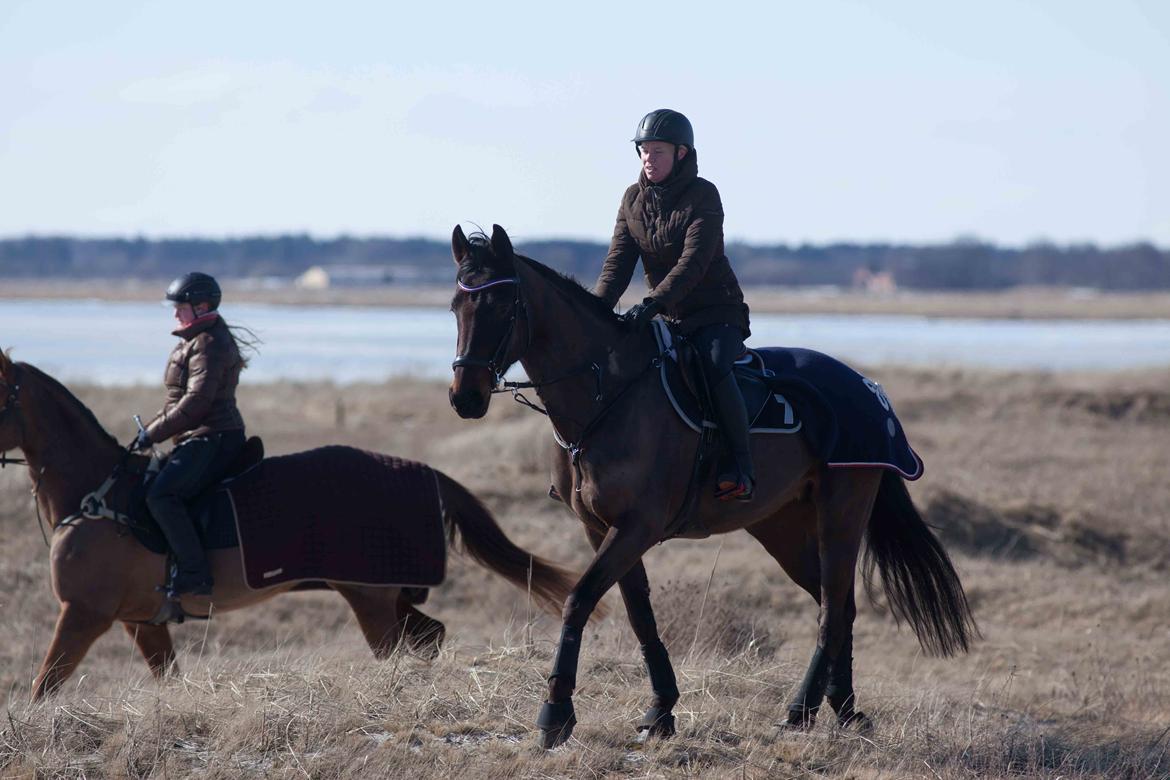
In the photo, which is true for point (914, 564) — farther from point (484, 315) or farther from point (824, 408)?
point (484, 315)

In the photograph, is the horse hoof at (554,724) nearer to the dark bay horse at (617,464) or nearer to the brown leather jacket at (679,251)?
the dark bay horse at (617,464)

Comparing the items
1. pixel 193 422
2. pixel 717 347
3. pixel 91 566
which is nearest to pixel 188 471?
pixel 193 422

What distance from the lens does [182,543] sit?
8.24 m

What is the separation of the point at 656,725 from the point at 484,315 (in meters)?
2.10

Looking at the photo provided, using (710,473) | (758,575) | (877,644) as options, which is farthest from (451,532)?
(758,575)

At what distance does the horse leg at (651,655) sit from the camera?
644 centimetres

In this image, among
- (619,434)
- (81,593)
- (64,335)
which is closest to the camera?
(619,434)

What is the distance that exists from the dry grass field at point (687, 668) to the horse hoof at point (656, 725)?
3.0 inches

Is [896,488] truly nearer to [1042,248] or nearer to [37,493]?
[37,493]

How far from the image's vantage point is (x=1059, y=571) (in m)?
13.6

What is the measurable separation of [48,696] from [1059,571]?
9900 mm

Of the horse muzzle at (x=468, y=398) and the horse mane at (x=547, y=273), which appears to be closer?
the horse muzzle at (x=468, y=398)

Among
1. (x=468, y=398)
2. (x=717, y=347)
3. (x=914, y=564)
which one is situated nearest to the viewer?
(x=468, y=398)


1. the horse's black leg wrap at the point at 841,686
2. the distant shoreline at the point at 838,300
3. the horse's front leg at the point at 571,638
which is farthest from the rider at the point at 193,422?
the distant shoreline at the point at 838,300
